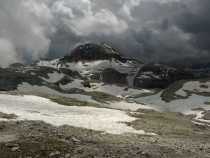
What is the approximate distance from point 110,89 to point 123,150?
14222cm

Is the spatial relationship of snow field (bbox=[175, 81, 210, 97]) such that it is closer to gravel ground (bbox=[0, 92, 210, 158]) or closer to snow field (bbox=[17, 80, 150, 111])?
snow field (bbox=[17, 80, 150, 111])

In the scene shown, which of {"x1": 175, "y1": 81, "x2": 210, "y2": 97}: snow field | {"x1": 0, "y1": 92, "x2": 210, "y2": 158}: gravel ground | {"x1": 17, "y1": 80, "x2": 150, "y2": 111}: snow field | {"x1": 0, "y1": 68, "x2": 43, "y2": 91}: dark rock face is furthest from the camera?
{"x1": 175, "y1": 81, "x2": 210, "y2": 97}: snow field

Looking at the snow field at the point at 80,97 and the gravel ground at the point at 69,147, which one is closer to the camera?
the gravel ground at the point at 69,147

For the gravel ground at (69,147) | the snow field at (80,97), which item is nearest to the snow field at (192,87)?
the snow field at (80,97)

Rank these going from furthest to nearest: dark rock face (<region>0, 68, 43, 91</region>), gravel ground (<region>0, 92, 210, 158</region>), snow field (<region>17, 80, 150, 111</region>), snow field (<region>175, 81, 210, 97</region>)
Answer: snow field (<region>175, 81, 210, 97</region>)
dark rock face (<region>0, 68, 43, 91</region>)
snow field (<region>17, 80, 150, 111</region>)
gravel ground (<region>0, 92, 210, 158</region>)

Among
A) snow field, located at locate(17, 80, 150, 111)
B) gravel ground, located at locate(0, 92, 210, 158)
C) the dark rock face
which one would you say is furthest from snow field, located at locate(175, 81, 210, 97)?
gravel ground, located at locate(0, 92, 210, 158)

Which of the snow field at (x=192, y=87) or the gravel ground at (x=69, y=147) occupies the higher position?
the snow field at (x=192, y=87)

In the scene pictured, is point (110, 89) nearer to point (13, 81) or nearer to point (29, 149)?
point (13, 81)

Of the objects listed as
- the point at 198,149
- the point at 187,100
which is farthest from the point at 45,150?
the point at 187,100

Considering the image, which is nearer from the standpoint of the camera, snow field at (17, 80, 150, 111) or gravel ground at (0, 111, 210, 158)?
gravel ground at (0, 111, 210, 158)

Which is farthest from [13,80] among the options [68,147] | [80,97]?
[68,147]

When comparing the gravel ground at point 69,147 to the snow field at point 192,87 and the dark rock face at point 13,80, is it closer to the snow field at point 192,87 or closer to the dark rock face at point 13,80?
the dark rock face at point 13,80

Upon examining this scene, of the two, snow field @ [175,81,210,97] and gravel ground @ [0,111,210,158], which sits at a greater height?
snow field @ [175,81,210,97]

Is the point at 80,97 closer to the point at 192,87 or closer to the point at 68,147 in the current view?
the point at 192,87
